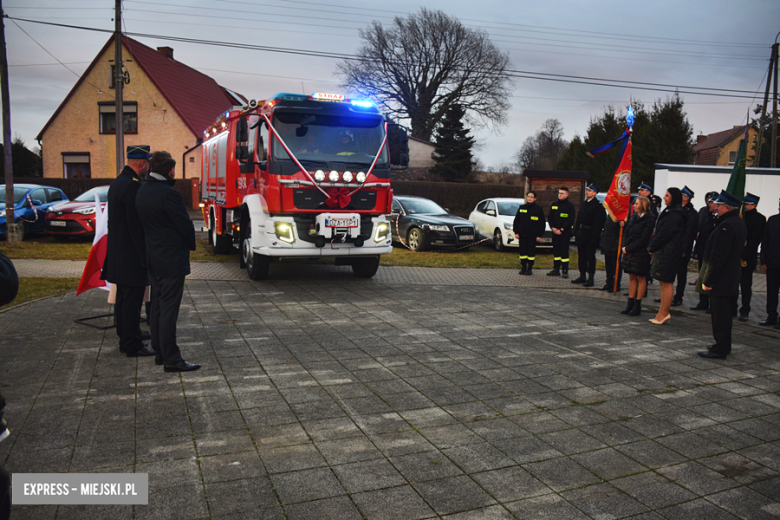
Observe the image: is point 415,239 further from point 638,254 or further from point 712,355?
point 712,355

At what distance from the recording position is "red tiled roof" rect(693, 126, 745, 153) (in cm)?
6053

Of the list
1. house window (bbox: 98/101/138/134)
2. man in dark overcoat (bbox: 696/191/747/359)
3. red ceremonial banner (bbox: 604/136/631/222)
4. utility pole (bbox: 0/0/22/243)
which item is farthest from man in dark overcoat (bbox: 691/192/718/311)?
house window (bbox: 98/101/138/134)

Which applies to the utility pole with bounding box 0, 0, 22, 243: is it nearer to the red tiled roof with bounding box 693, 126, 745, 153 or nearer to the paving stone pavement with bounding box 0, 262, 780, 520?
the paving stone pavement with bounding box 0, 262, 780, 520

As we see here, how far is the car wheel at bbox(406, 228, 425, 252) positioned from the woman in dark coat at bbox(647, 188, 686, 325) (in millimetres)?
8599

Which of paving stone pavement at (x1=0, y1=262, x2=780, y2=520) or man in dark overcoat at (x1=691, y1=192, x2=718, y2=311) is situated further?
man in dark overcoat at (x1=691, y1=192, x2=718, y2=311)

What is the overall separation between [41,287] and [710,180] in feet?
52.8

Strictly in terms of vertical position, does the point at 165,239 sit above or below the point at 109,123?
below

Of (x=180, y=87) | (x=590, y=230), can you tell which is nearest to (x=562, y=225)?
(x=590, y=230)

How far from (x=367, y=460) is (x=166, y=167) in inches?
124

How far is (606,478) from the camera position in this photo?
352 cm

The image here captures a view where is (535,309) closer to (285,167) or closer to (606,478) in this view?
(285,167)

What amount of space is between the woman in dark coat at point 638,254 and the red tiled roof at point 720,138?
56.8m

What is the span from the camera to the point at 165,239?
5.18 m

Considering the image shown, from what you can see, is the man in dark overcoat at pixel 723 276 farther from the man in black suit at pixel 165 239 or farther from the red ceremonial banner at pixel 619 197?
the man in black suit at pixel 165 239
